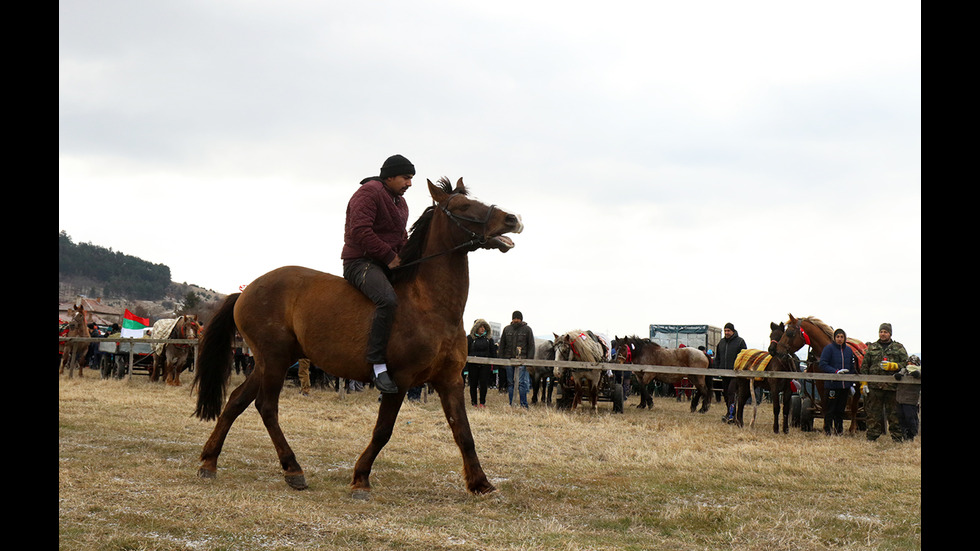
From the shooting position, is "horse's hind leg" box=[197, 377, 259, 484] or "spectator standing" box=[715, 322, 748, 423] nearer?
"horse's hind leg" box=[197, 377, 259, 484]

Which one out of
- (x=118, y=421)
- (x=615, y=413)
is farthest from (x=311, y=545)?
(x=615, y=413)

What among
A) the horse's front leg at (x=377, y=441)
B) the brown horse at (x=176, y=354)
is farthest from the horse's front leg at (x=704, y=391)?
the horse's front leg at (x=377, y=441)

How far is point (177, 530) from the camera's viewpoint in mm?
4277

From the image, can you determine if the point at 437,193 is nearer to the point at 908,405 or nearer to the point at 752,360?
the point at 908,405

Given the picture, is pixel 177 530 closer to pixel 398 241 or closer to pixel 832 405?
pixel 398 241

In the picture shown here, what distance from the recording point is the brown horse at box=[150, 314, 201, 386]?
20469 millimetres

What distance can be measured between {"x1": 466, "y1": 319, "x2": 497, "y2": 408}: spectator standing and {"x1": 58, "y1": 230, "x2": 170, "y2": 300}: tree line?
153 meters

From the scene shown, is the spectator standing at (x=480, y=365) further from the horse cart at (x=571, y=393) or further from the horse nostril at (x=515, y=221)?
the horse nostril at (x=515, y=221)

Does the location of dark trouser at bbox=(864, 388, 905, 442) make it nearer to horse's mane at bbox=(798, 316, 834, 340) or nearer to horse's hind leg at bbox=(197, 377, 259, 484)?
horse's mane at bbox=(798, 316, 834, 340)

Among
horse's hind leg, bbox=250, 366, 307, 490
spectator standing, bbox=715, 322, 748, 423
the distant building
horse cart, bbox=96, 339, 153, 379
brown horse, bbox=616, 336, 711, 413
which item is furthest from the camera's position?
the distant building

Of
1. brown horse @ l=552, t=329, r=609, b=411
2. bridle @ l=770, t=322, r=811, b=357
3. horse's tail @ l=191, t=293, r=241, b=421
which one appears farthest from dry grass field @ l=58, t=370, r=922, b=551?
brown horse @ l=552, t=329, r=609, b=411

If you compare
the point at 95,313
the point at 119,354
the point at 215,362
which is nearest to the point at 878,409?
the point at 215,362
